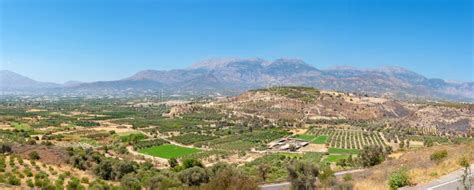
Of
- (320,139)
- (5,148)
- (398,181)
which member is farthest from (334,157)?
(398,181)

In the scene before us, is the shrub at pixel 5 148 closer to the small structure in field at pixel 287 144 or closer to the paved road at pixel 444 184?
the paved road at pixel 444 184

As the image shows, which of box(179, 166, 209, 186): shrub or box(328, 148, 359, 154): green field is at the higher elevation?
box(179, 166, 209, 186): shrub

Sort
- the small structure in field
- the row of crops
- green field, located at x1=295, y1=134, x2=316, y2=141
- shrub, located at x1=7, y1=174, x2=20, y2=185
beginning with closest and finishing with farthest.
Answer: shrub, located at x1=7, y1=174, x2=20, y2=185
the small structure in field
the row of crops
green field, located at x1=295, y1=134, x2=316, y2=141

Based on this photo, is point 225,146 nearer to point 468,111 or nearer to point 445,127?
point 445,127

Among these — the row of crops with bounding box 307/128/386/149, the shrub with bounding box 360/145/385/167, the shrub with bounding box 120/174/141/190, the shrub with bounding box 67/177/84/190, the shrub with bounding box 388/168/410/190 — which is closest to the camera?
the shrub with bounding box 388/168/410/190

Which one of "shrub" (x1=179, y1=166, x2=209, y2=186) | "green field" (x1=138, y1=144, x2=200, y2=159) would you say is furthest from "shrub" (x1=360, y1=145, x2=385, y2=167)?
"green field" (x1=138, y1=144, x2=200, y2=159)

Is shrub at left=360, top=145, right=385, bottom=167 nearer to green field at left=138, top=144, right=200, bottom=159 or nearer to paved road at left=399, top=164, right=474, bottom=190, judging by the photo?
paved road at left=399, top=164, right=474, bottom=190

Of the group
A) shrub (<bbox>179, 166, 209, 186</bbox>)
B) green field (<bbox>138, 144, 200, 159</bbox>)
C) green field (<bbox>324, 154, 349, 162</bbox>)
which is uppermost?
shrub (<bbox>179, 166, 209, 186</bbox>)
